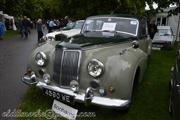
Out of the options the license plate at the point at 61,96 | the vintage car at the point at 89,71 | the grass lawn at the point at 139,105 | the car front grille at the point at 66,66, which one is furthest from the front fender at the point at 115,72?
the grass lawn at the point at 139,105

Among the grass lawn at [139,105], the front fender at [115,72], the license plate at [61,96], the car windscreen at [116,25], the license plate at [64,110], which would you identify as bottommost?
the grass lawn at [139,105]

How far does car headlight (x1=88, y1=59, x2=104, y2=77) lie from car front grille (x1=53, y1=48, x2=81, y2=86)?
252 mm

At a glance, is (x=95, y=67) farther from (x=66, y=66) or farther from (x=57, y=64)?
(x=57, y=64)

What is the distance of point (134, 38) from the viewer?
631 cm

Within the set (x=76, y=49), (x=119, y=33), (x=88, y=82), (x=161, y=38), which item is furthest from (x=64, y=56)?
(x=161, y=38)

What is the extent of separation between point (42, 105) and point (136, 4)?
1791 centimetres

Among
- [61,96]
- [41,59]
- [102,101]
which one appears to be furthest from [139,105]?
[41,59]

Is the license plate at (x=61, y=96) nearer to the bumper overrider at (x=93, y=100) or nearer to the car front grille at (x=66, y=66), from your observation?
the bumper overrider at (x=93, y=100)

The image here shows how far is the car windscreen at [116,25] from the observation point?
21.5 feet

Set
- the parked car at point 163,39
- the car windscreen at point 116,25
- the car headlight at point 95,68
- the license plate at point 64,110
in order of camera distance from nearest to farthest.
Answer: the car headlight at point 95,68 < the license plate at point 64,110 < the car windscreen at point 116,25 < the parked car at point 163,39

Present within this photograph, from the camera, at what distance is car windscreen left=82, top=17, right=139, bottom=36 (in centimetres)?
655

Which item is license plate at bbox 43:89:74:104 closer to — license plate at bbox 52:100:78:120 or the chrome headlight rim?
license plate at bbox 52:100:78:120

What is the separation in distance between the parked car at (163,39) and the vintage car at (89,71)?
11.7 m

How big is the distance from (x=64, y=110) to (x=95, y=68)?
972 millimetres
